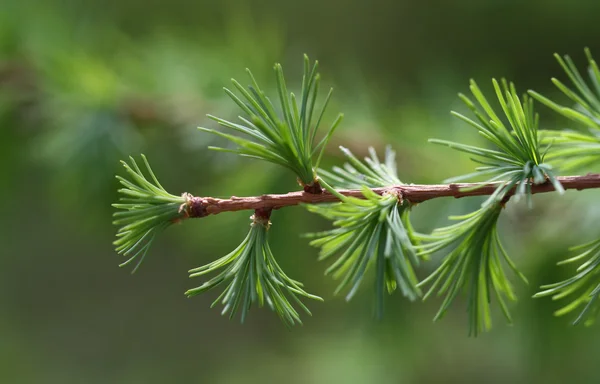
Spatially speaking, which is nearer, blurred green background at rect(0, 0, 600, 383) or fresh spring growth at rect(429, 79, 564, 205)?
fresh spring growth at rect(429, 79, 564, 205)

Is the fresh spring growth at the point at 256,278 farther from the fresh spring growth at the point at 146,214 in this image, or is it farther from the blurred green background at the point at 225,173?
the blurred green background at the point at 225,173

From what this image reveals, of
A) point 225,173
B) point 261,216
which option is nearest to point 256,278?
point 261,216

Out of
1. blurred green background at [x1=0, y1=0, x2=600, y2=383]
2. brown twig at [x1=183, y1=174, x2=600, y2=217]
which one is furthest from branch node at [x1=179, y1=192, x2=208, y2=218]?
blurred green background at [x1=0, y1=0, x2=600, y2=383]

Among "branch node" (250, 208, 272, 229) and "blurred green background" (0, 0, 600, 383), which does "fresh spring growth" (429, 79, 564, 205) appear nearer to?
"branch node" (250, 208, 272, 229)

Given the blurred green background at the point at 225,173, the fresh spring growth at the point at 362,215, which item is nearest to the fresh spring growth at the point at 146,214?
the fresh spring growth at the point at 362,215

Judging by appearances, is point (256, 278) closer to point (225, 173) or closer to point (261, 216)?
point (261, 216)

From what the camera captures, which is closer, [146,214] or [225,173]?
[146,214]
